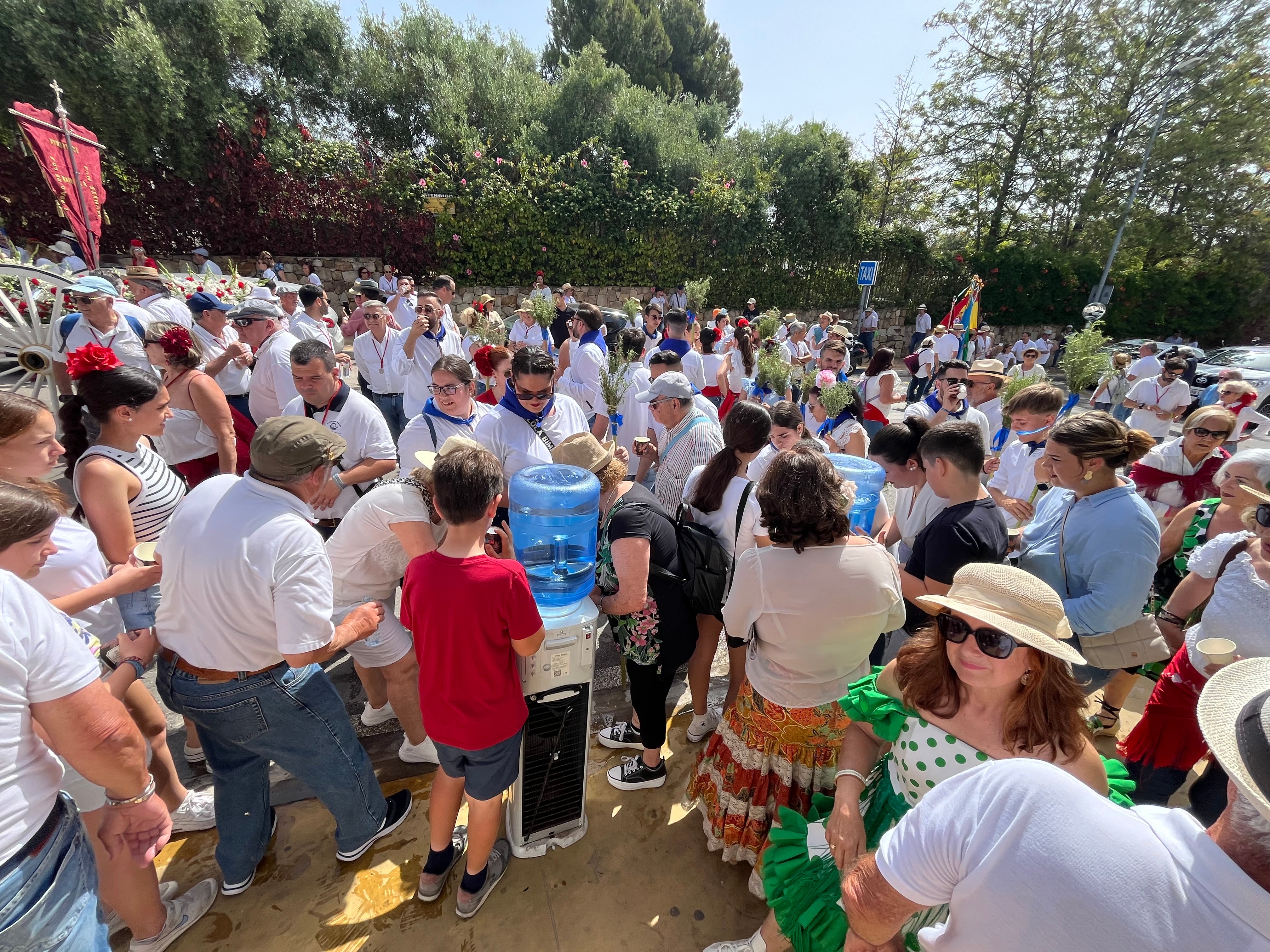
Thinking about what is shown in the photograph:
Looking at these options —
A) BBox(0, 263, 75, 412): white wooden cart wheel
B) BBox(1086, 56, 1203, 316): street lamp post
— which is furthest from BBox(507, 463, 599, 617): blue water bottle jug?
BBox(1086, 56, 1203, 316): street lamp post

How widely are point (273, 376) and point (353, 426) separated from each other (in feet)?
5.53

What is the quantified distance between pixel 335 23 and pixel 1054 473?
70.9 feet

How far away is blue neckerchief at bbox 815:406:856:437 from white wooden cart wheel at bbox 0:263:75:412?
25.1 feet

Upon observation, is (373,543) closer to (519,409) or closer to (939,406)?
(519,409)

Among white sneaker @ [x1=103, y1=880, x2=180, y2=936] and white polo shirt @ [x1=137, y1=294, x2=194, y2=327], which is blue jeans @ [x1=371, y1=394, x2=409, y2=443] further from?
white sneaker @ [x1=103, y1=880, x2=180, y2=936]

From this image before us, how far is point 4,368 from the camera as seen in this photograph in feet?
20.6

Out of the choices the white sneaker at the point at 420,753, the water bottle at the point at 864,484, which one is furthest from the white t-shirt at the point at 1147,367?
the white sneaker at the point at 420,753

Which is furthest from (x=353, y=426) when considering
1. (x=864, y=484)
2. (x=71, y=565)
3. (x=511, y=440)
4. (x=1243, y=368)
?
(x=1243, y=368)

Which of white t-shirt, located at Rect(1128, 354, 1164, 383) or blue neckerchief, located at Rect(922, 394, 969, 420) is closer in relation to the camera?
blue neckerchief, located at Rect(922, 394, 969, 420)

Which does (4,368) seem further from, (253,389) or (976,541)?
(976,541)

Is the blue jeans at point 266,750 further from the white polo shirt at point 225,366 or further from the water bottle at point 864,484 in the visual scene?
the white polo shirt at point 225,366

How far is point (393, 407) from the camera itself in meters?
6.15

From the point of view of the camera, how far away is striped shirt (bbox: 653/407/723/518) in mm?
3570

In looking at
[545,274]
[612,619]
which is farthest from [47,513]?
[545,274]
